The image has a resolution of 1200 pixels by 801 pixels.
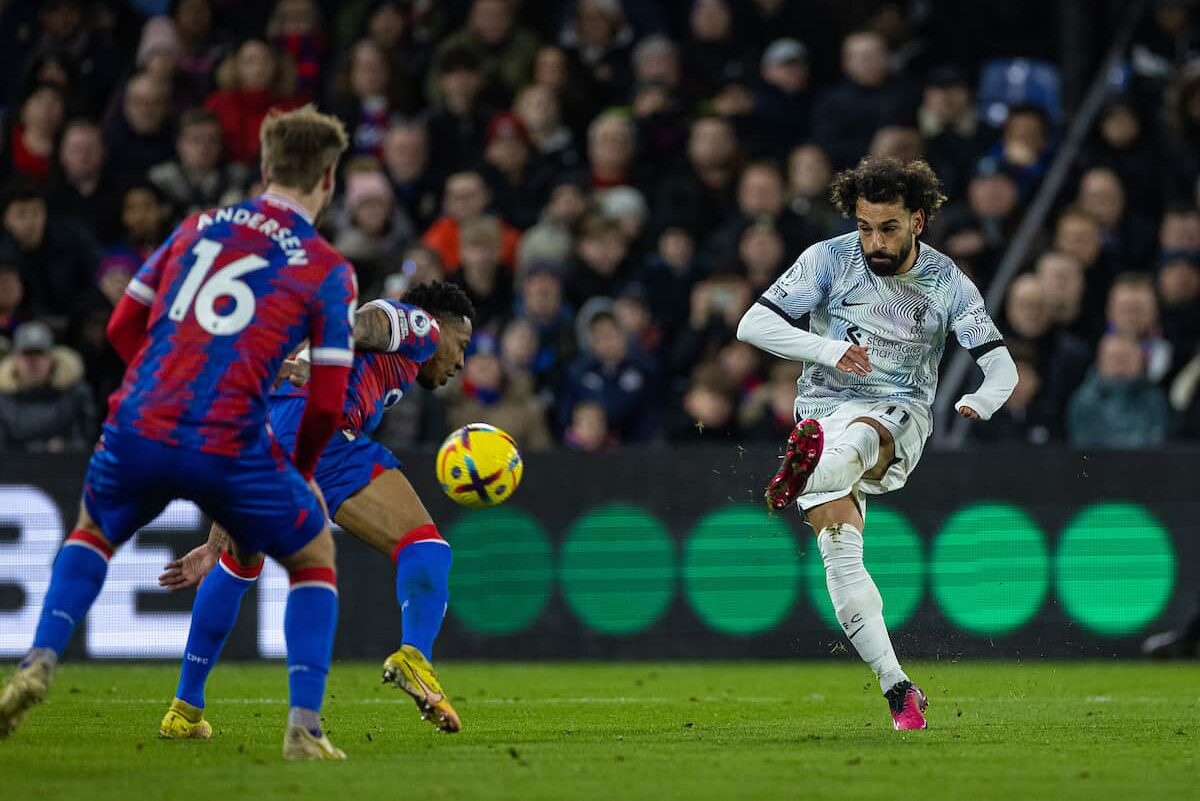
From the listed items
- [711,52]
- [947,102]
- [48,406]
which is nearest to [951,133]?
[947,102]

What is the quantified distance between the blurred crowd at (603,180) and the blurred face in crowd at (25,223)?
2 centimetres

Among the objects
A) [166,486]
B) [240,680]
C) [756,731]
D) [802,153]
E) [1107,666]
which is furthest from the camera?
[802,153]

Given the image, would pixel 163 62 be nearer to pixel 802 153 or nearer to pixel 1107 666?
pixel 802 153

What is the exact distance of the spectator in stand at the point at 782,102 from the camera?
16.4 meters

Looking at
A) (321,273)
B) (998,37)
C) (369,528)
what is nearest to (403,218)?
(998,37)

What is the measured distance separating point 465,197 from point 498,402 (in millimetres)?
1987

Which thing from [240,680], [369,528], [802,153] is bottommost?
[240,680]

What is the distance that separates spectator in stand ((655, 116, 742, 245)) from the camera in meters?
15.8

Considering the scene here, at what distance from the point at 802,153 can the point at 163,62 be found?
17.6 ft

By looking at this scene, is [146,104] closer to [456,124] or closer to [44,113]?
[44,113]

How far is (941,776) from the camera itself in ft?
22.5

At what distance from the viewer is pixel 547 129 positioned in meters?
16.4

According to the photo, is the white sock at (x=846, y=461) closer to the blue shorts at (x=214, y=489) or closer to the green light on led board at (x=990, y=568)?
the blue shorts at (x=214, y=489)

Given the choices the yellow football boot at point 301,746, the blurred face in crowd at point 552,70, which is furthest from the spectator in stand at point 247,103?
the yellow football boot at point 301,746
